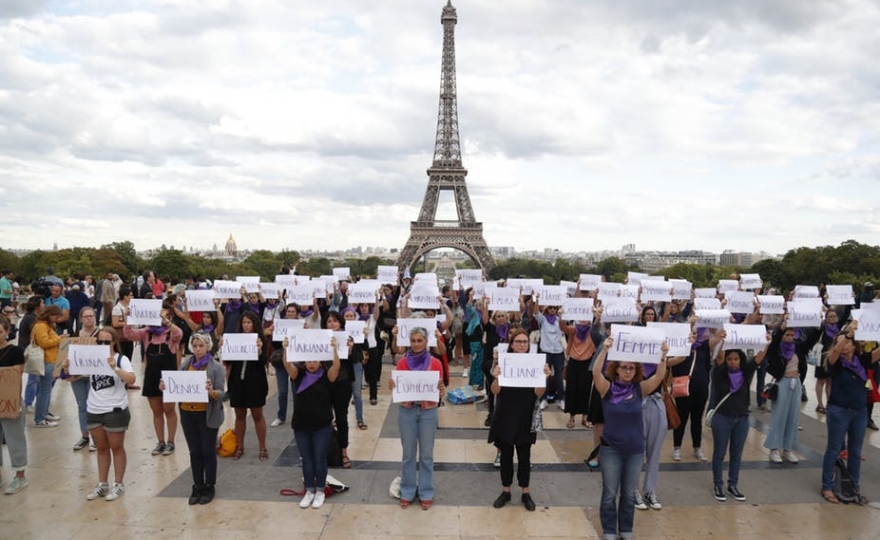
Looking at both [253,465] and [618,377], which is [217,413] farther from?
[618,377]

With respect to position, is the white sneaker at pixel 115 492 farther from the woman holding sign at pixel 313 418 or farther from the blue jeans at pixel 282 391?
the blue jeans at pixel 282 391

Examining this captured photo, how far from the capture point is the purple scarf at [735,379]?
230 inches

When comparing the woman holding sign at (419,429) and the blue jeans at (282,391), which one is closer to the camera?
the woman holding sign at (419,429)

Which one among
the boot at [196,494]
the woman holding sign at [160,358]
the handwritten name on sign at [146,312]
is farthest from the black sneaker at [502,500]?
the handwritten name on sign at [146,312]

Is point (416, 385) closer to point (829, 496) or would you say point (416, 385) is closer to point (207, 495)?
point (207, 495)

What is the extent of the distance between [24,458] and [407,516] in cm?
449

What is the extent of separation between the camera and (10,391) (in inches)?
229

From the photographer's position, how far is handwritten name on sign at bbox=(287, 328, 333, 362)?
5.62 meters

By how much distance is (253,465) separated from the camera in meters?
6.77

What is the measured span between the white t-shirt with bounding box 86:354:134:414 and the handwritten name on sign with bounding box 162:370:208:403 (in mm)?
496

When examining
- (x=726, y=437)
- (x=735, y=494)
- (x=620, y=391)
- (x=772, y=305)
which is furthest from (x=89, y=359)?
(x=772, y=305)

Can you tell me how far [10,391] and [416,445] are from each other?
15.0 feet

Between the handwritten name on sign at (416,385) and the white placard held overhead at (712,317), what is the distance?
3722 mm

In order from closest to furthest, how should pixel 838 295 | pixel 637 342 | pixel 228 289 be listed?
pixel 637 342, pixel 228 289, pixel 838 295
